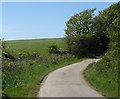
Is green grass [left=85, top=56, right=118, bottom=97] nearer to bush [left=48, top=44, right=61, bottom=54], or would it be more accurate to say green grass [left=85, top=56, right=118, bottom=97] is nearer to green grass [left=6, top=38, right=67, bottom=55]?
bush [left=48, top=44, right=61, bottom=54]

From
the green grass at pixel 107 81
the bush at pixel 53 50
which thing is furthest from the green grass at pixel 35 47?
the green grass at pixel 107 81

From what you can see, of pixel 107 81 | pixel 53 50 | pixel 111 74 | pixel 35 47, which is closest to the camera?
pixel 107 81

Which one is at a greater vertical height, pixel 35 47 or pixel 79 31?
pixel 79 31

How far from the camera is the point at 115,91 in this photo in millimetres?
21172

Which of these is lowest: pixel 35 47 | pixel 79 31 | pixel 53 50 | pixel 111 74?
pixel 111 74

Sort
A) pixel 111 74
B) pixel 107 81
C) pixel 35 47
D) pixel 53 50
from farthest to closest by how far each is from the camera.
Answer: pixel 35 47
pixel 53 50
pixel 111 74
pixel 107 81

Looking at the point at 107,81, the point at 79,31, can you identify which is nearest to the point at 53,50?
the point at 79,31

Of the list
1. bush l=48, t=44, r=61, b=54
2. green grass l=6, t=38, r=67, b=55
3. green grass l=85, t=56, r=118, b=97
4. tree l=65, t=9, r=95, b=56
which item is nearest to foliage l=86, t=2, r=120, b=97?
green grass l=85, t=56, r=118, b=97

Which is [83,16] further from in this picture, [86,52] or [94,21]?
[86,52]

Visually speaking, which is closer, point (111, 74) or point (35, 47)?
point (111, 74)

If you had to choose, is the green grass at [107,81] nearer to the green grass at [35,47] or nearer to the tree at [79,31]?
the tree at [79,31]

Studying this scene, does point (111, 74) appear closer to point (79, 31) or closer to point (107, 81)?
point (107, 81)

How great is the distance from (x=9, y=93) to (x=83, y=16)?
53.3 m

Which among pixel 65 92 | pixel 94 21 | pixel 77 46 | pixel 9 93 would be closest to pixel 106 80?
pixel 65 92
